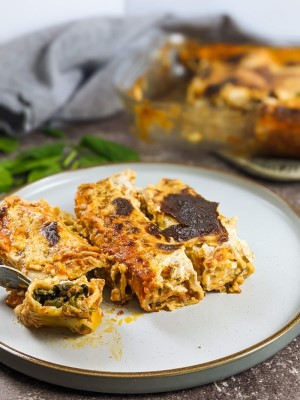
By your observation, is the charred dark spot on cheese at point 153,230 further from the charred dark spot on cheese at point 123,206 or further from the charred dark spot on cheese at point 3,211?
the charred dark spot on cheese at point 3,211

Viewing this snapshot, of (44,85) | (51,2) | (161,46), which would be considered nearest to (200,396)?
(44,85)

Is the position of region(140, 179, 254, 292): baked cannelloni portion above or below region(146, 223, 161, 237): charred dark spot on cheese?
below

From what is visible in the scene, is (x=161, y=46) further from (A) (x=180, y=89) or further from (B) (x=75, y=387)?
(B) (x=75, y=387)

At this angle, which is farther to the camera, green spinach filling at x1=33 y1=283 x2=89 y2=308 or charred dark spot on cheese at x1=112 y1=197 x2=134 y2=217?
charred dark spot on cheese at x1=112 y1=197 x2=134 y2=217

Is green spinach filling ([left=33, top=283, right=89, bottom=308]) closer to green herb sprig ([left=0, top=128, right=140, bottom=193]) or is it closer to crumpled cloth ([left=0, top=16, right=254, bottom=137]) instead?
green herb sprig ([left=0, top=128, right=140, bottom=193])

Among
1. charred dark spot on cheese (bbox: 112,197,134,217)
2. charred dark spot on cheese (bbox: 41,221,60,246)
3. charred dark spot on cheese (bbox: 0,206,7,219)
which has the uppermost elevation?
charred dark spot on cheese (bbox: 0,206,7,219)

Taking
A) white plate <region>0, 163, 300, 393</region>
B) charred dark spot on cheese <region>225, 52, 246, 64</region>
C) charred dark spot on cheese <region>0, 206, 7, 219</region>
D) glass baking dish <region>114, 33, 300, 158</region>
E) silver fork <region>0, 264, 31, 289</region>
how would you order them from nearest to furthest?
1. white plate <region>0, 163, 300, 393</region>
2. silver fork <region>0, 264, 31, 289</region>
3. charred dark spot on cheese <region>0, 206, 7, 219</region>
4. glass baking dish <region>114, 33, 300, 158</region>
5. charred dark spot on cheese <region>225, 52, 246, 64</region>

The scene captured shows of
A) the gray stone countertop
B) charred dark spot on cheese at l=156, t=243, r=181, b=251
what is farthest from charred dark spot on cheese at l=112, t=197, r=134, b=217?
the gray stone countertop

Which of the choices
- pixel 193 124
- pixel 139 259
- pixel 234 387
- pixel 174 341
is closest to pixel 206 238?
pixel 139 259
